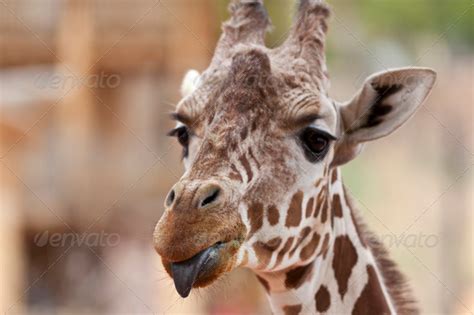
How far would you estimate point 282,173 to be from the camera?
612 centimetres

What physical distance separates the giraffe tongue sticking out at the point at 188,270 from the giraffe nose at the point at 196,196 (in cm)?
29

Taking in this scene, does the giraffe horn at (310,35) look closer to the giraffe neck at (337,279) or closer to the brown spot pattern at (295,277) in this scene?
the giraffe neck at (337,279)

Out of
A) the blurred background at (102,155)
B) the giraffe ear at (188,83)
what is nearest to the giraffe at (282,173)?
the giraffe ear at (188,83)

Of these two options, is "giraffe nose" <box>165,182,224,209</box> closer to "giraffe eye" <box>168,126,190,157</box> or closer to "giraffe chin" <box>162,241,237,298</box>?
"giraffe chin" <box>162,241,237,298</box>

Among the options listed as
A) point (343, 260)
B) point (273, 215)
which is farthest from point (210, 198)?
point (343, 260)

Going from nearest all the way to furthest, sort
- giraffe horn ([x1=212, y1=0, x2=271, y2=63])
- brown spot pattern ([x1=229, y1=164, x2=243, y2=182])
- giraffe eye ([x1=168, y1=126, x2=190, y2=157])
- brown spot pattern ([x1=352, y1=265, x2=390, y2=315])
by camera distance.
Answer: brown spot pattern ([x1=229, y1=164, x2=243, y2=182])
giraffe eye ([x1=168, y1=126, x2=190, y2=157])
brown spot pattern ([x1=352, y1=265, x2=390, y2=315])
giraffe horn ([x1=212, y1=0, x2=271, y2=63])

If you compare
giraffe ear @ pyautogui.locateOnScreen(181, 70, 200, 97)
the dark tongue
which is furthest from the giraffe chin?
giraffe ear @ pyautogui.locateOnScreen(181, 70, 200, 97)

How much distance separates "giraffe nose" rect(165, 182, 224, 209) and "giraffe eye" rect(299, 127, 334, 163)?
3.17 feet

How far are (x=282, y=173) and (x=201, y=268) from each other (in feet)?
3.48

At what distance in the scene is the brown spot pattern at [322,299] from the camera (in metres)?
6.54

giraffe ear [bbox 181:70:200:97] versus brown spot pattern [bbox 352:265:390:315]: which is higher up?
giraffe ear [bbox 181:70:200:97]

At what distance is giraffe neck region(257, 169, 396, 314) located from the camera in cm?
647

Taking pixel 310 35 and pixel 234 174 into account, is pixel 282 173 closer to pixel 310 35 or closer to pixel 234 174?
pixel 234 174

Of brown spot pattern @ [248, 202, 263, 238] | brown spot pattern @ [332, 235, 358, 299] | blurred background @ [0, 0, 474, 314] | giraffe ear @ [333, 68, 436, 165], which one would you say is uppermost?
giraffe ear @ [333, 68, 436, 165]
